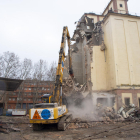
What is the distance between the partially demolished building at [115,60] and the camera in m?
17.3

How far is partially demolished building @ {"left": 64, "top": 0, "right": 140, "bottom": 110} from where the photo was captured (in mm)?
17281

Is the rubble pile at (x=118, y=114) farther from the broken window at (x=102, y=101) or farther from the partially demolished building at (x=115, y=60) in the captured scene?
the broken window at (x=102, y=101)

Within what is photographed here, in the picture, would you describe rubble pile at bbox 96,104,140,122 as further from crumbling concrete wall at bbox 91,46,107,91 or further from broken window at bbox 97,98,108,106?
crumbling concrete wall at bbox 91,46,107,91

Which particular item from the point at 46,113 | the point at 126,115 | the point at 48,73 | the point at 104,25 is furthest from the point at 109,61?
the point at 48,73

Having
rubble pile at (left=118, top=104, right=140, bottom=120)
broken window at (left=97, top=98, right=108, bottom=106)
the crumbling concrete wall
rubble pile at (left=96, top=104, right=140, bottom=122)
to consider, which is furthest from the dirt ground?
the crumbling concrete wall

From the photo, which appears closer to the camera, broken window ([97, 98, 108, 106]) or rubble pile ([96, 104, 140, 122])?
rubble pile ([96, 104, 140, 122])

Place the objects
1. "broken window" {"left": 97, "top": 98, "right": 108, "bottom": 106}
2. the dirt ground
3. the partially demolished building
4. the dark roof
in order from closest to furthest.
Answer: the dirt ground < the dark roof < the partially demolished building < "broken window" {"left": 97, "top": 98, "right": 108, "bottom": 106}

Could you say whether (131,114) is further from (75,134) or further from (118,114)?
(75,134)

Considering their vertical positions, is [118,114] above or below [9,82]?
below

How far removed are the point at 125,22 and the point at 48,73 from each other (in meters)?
19.7

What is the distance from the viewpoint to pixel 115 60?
17953 millimetres

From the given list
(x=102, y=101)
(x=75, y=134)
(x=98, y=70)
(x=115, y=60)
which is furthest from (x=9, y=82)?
(x=115, y=60)

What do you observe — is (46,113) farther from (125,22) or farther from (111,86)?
(125,22)

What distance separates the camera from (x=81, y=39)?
83.9ft
